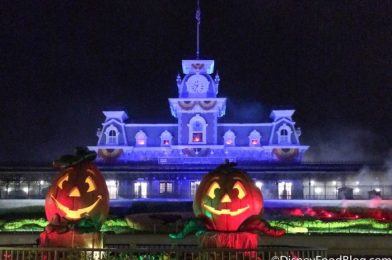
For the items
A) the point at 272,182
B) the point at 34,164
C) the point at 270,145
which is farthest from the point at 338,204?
the point at 34,164

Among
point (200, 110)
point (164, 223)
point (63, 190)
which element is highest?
point (200, 110)

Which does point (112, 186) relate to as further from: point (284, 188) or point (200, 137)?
point (284, 188)

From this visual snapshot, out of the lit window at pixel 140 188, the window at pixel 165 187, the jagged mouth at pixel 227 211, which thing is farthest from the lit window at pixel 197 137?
the jagged mouth at pixel 227 211

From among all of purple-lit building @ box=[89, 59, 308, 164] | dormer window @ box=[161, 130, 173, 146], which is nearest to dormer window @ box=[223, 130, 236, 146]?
purple-lit building @ box=[89, 59, 308, 164]

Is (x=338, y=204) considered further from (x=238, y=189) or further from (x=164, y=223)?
(x=238, y=189)

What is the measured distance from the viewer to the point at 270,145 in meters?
62.0

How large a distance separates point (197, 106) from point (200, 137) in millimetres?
3584

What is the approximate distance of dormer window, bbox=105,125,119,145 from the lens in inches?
2496

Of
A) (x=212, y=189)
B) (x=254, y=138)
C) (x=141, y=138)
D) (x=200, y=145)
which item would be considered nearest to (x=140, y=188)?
(x=200, y=145)

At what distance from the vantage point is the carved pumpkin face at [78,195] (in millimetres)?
14148

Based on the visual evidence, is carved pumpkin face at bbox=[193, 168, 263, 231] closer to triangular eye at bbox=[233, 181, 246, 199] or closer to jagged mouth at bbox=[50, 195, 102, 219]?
triangular eye at bbox=[233, 181, 246, 199]

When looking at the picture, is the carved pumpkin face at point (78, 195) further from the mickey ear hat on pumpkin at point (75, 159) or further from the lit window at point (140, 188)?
the lit window at point (140, 188)

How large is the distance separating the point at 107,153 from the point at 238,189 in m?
50.2

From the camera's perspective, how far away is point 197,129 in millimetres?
62219
